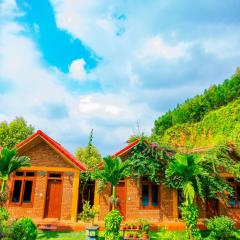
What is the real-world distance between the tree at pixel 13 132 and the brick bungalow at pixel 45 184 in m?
Answer: 21.6

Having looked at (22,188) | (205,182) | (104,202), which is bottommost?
(104,202)

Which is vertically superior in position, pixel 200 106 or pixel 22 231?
pixel 200 106

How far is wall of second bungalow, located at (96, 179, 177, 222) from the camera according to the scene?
1556 centimetres

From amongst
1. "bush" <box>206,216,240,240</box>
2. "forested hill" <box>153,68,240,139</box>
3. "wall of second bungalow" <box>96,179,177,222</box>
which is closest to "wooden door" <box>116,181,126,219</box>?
"wall of second bungalow" <box>96,179,177,222</box>

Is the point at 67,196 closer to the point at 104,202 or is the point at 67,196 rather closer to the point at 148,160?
the point at 104,202

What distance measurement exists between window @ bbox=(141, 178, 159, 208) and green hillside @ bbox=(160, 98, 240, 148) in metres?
3.60

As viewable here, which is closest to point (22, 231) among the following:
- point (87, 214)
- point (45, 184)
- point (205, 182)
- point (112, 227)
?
point (112, 227)

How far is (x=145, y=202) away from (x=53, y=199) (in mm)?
5741

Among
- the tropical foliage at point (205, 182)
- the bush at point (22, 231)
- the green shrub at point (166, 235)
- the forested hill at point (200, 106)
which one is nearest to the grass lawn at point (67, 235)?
the green shrub at point (166, 235)

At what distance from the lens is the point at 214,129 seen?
25.3 m

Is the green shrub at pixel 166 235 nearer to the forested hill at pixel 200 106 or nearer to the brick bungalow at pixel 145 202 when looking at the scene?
the brick bungalow at pixel 145 202

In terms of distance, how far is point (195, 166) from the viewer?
12477 mm

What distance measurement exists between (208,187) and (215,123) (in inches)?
431

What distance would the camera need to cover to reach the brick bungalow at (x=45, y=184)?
15586 mm
